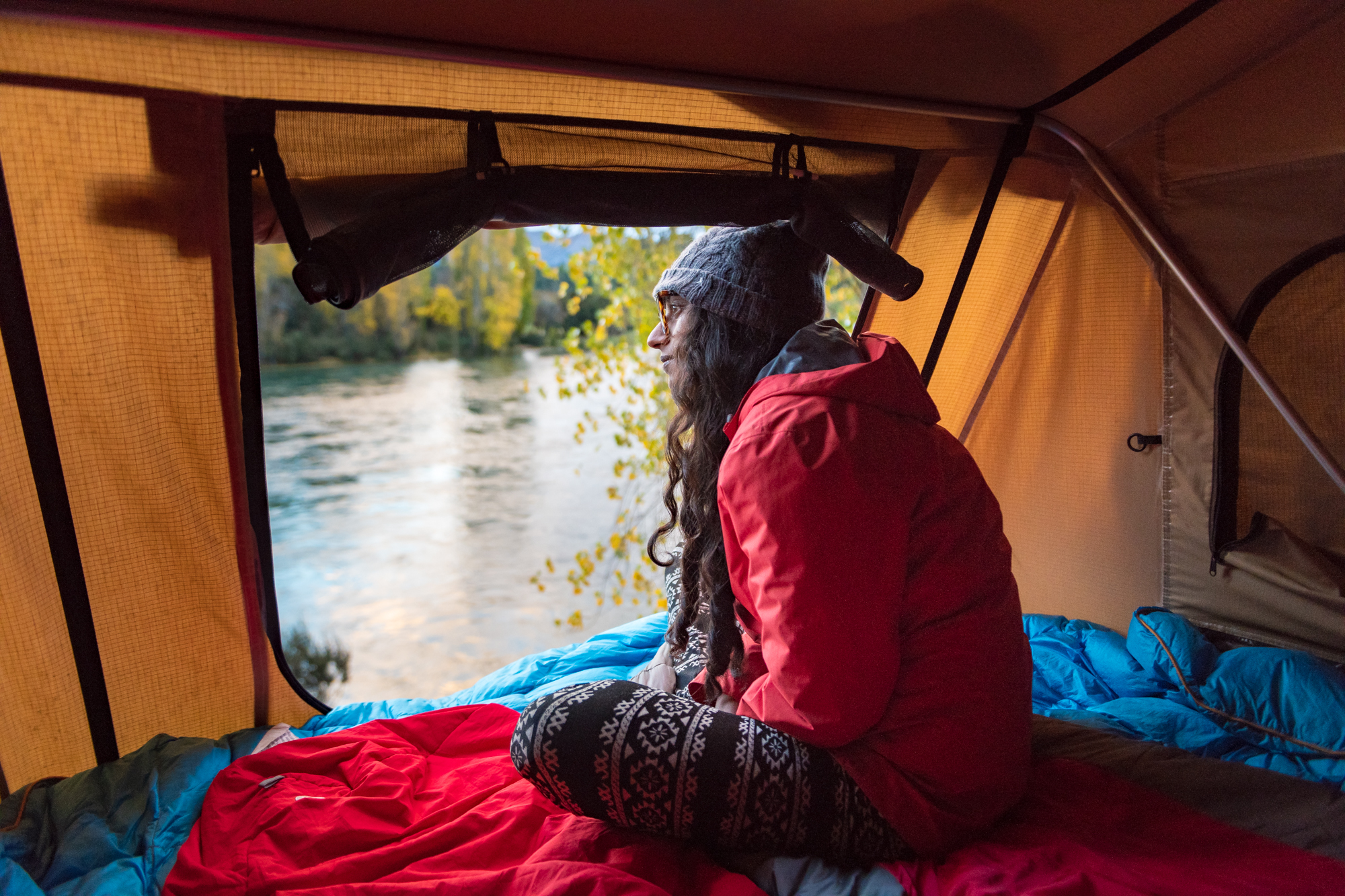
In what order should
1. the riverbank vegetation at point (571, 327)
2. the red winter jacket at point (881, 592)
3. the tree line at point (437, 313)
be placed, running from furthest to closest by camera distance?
1. the tree line at point (437, 313)
2. the riverbank vegetation at point (571, 327)
3. the red winter jacket at point (881, 592)

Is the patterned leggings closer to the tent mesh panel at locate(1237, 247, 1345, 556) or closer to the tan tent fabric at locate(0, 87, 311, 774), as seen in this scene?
the tan tent fabric at locate(0, 87, 311, 774)

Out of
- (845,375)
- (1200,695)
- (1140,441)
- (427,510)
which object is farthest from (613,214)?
(427,510)

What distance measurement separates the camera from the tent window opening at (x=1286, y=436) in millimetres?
1813

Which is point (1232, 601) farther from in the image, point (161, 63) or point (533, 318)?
point (533, 318)

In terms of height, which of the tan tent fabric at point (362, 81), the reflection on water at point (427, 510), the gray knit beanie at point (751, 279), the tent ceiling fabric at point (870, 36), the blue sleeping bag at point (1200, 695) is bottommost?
the reflection on water at point (427, 510)

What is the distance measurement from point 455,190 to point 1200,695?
1823mm

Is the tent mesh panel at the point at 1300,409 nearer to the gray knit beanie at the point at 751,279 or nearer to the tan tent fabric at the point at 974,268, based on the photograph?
the tan tent fabric at the point at 974,268

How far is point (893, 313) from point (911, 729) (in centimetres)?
138

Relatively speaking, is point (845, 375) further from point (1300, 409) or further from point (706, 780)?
point (1300, 409)

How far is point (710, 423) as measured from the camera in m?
1.53

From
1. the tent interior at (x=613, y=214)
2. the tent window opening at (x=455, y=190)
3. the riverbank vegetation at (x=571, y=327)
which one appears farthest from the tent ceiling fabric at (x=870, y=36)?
the riverbank vegetation at (x=571, y=327)

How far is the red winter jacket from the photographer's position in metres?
1.13

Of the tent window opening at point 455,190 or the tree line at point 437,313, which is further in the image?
the tree line at point 437,313

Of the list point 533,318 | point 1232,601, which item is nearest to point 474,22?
point 1232,601
